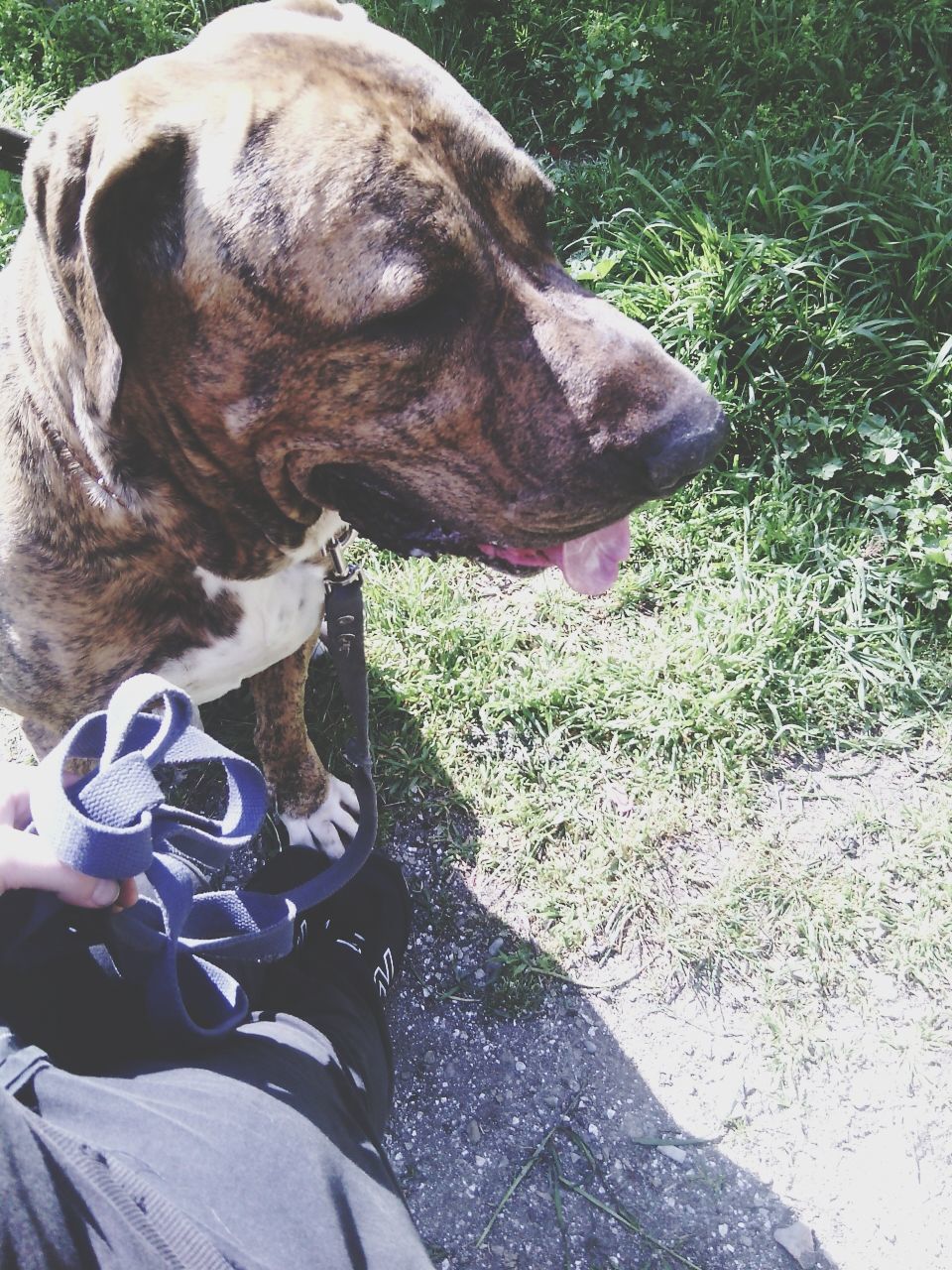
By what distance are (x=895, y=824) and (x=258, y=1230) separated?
2.13m

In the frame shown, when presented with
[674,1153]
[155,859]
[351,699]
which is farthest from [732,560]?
[155,859]

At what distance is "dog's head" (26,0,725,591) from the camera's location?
165 centimetres

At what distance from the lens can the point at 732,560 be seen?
10.9 feet

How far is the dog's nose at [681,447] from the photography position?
1808mm

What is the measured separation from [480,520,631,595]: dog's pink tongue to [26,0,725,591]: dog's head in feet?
0.24

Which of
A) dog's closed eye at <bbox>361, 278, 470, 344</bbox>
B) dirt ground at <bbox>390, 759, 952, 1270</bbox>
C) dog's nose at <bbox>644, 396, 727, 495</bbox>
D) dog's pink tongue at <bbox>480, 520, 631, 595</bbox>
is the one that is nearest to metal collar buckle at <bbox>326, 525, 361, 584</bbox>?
dog's pink tongue at <bbox>480, 520, 631, 595</bbox>

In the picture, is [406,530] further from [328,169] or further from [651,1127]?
[651,1127]

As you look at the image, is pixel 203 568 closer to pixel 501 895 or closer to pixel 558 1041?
pixel 501 895

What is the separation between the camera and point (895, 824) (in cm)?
293

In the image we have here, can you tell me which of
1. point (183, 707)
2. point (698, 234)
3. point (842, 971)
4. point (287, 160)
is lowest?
point (842, 971)

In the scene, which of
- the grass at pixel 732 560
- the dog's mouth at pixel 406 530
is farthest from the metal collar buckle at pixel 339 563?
the grass at pixel 732 560

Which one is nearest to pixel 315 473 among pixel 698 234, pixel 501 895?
pixel 501 895

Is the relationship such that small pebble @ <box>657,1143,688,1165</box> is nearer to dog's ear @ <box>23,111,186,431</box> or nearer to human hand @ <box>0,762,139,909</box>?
human hand @ <box>0,762,139,909</box>

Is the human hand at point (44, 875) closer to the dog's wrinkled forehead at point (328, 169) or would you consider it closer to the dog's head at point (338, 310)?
the dog's head at point (338, 310)
